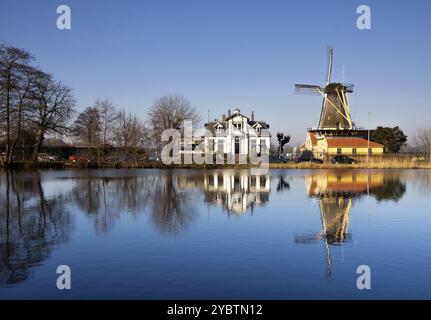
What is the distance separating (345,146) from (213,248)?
191 ft

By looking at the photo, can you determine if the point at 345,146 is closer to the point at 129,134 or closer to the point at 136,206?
the point at 129,134

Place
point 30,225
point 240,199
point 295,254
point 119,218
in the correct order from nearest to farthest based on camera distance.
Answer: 1. point 295,254
2. point 30,225
3. point 119,218
4. point 240,199

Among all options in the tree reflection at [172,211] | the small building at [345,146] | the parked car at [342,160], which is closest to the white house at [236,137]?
the small building at [345,146]

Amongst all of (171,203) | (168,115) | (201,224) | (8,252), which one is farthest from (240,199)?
(168,115)

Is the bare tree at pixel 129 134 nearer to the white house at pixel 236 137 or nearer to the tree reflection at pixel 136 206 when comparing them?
the white house at pixel 236 137


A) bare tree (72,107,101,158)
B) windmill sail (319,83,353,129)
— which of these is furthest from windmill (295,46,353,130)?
bare tree (72,107,101,158)

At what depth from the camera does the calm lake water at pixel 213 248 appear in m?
7.17

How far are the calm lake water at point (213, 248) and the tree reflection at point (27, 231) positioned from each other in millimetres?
29

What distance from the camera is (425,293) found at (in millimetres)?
7000

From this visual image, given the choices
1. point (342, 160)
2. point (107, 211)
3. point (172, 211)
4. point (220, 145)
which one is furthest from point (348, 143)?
point (107, 211)

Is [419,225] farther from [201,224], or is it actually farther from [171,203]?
[171,203]

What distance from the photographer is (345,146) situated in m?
64.3

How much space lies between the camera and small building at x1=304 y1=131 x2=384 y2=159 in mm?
64062
